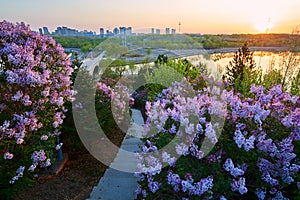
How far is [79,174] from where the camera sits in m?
3.21

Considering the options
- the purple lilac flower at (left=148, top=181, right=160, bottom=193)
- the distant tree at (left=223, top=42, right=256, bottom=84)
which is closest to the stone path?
the purple lilac flower at (left=148, top=181, right=160, bottom=193)

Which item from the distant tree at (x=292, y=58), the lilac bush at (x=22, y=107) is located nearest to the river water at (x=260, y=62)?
the distant tree at (x=292, y=58)

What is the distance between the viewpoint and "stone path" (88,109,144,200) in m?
2.67

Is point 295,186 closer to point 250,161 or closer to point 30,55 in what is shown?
point 250,161

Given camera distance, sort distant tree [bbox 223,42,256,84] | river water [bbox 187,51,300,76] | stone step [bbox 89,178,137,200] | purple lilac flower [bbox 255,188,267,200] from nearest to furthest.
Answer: purple lilac flower [bbox 255,188,267,200], stone step [bbox 89,178,137,200], distant tree [bbox 223,42,256,84], river water [bbox 187,51,300,76]

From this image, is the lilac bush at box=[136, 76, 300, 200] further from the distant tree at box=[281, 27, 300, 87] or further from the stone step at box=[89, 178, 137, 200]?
the distant tree at box=[281, 27, 300, 87]

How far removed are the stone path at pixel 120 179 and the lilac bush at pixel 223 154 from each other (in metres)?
0.56

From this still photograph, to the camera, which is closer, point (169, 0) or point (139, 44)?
point (169, 0)

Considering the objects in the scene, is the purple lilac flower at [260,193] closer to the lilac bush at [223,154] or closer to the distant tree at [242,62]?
the lilac bush at [223,154]

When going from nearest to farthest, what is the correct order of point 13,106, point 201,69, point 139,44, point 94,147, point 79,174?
point 13,106, point 79,174, point 94,147, point 201,69, point 139,44

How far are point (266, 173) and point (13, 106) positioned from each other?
2325 millimetres

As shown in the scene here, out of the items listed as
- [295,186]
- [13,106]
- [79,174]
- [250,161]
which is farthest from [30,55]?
[295,186]

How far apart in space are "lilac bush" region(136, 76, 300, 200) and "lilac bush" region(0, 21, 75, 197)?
43.5 inches

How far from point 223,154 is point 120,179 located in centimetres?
146
